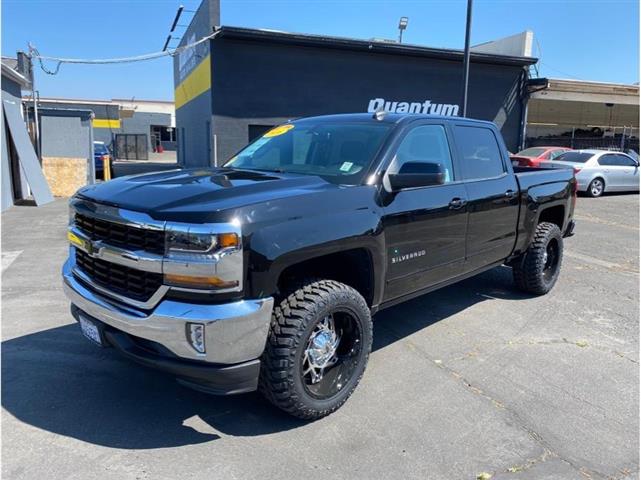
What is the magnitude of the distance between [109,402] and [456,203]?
3.14m

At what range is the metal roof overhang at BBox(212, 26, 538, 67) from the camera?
17.4 meters

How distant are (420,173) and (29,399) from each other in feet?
10.3

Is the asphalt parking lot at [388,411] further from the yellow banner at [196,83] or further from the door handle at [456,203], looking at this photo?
the yellow banner at [196,83]

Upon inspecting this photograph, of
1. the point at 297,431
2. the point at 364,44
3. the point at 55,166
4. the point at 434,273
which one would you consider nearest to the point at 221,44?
the point at 364,44

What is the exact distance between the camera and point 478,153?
5105 mm

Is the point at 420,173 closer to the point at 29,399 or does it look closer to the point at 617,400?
the point at 617,400

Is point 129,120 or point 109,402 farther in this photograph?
point 129,120

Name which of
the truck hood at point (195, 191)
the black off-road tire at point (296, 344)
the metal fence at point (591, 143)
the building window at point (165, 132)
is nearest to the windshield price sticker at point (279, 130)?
the truck hood at point (195, 191)

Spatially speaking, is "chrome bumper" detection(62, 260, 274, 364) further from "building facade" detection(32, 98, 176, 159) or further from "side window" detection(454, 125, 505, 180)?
"building facade" detection(32, 98, 176, 159)

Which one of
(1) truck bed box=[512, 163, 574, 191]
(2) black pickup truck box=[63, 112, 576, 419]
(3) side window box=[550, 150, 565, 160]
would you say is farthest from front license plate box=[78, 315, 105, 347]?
(3) side window box=[550, 150, 565, 160]

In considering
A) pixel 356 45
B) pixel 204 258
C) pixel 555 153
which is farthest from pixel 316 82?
pixel 204 258

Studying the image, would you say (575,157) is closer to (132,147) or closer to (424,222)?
(424,222)

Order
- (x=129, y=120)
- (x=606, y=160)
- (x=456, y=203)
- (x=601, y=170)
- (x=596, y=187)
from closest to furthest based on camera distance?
(x=456, y=203)
(x=601, y=170)
(x=596, y=187)
(x=606, y=160)
(x=129, y=120)

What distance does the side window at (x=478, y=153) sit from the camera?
4.82 meters
